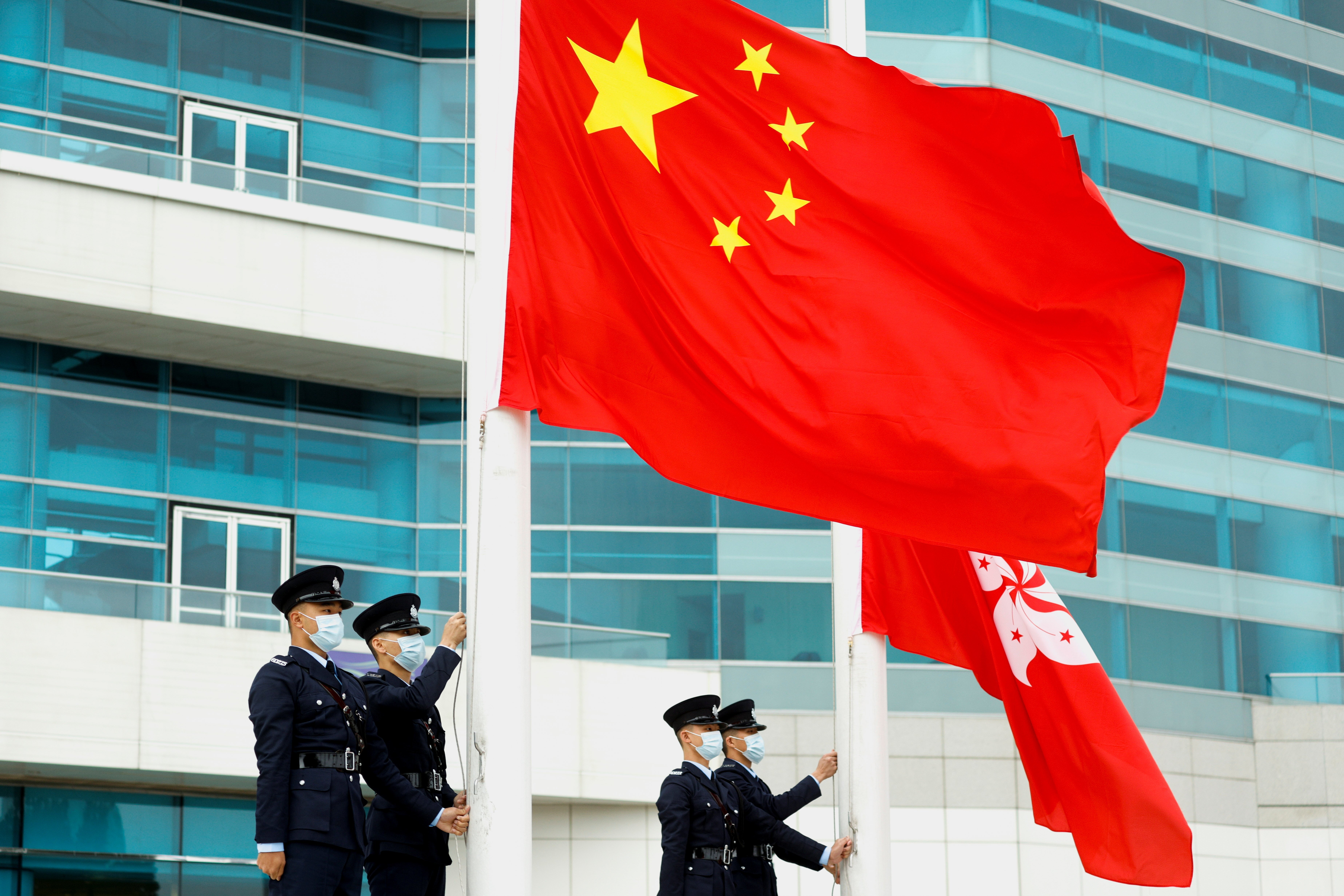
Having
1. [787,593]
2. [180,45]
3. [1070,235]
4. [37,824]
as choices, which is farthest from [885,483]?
[180,45]

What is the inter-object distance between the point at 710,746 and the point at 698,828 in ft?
1.66

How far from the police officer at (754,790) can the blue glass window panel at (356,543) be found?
29.7ft

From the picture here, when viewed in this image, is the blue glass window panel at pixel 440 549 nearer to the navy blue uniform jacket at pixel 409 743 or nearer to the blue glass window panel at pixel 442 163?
the blue glass window panel at pixel 442 163

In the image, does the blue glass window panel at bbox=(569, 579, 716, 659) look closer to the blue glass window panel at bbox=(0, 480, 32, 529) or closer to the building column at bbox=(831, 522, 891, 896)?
the blue glass window panel at bbox=(0, 480, 32, 529)

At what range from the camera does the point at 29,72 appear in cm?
1819

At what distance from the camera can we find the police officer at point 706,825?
9.34m

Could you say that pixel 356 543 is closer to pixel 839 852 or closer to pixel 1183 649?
pixel 839 852

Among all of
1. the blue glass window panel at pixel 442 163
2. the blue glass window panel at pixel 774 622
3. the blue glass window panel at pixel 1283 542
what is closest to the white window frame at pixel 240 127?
the blue glass window panel at pixel 442 163

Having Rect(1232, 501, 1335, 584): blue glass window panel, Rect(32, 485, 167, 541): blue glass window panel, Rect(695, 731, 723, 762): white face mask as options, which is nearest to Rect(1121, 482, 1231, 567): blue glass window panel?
Rect(1232, 501, 1335, 584): blue glass window panel

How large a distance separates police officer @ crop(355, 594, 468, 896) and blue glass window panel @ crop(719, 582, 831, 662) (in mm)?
12208

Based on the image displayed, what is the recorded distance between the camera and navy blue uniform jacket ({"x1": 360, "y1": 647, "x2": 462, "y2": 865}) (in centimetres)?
713

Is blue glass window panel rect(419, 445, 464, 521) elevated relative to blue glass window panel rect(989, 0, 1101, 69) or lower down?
lower down

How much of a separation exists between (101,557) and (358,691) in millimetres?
11183

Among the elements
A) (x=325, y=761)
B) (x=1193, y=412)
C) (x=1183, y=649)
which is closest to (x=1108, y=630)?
(x=1183, y=649)
